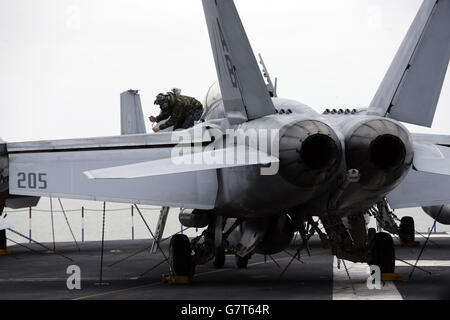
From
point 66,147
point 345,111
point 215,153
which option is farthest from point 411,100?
point 66,147

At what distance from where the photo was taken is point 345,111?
11.0 metres

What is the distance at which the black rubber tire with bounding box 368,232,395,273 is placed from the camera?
11.6 meters

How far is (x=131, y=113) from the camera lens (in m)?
24.7

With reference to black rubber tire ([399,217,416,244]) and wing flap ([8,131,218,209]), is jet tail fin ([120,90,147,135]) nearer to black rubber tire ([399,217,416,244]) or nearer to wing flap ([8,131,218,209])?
black rubber tire ([399,217,416,244])

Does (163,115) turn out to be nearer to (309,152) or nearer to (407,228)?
(309,152)

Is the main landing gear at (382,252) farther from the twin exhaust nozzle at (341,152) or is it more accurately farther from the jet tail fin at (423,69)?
the twin exhaust nozzle at (341,152)

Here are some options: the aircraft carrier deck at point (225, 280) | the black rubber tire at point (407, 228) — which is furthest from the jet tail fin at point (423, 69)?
the black rubber tire at point (407, 228)

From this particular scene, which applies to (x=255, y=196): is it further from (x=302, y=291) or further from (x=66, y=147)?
(x=66, y=147)

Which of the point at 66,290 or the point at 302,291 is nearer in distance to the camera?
the point at 302,291

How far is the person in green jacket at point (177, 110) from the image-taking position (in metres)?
16.2

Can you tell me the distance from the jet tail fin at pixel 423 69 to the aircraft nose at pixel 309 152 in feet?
5.58

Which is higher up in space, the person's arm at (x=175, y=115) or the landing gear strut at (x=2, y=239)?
the person's arm at (x=175, y=115)

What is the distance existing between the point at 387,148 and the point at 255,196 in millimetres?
1981

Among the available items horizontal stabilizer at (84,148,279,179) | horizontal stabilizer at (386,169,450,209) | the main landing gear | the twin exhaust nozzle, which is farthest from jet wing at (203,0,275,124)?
horizontal stabilizer at (386,169,450,209)
